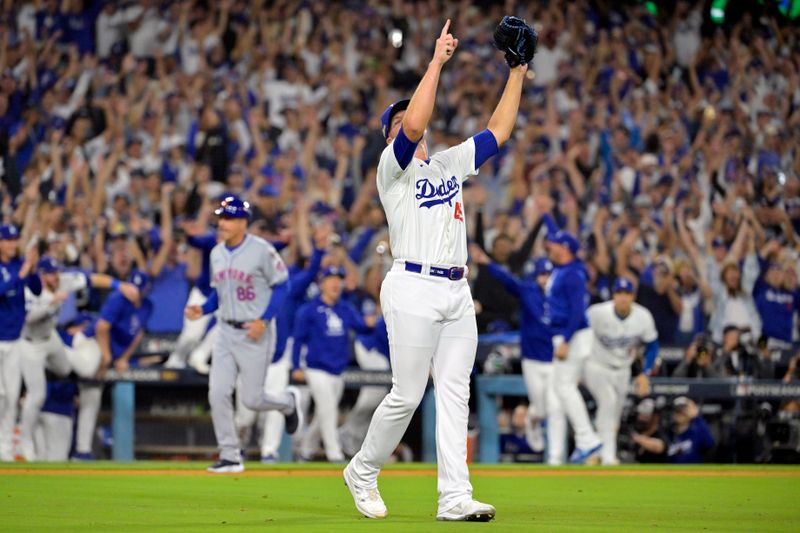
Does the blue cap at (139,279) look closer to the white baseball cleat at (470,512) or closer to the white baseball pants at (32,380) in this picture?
the white baseball pants at (32,380)

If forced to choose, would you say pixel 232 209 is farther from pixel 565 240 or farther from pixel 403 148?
pixel 403 148

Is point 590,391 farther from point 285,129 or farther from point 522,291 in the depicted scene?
point 285,129

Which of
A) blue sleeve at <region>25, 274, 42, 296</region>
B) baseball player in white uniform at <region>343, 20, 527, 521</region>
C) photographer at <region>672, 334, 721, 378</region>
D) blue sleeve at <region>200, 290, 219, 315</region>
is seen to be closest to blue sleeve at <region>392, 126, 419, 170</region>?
baseball player in white uniform at <region>343, 20, 527, 521</region>

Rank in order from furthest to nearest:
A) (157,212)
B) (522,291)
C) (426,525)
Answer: (157,212)
(522,291)
(426,525)

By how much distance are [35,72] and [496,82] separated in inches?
259

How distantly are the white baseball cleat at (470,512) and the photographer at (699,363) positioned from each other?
9642mm

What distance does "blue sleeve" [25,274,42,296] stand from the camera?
1353 centimetres

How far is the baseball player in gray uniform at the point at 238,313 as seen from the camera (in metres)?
10.7

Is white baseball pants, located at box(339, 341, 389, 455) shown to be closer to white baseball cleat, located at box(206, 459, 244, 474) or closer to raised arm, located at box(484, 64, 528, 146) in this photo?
white baseball cleat, located at box(206, 459, 244, 474)

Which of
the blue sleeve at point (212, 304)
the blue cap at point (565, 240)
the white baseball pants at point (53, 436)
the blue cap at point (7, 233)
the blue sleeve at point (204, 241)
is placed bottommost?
the white baseball pants at point (53, 436)

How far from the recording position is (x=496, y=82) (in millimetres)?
19641

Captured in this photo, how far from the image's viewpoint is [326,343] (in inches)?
567

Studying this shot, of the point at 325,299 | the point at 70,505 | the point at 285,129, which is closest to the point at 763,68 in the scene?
the point at 285,129

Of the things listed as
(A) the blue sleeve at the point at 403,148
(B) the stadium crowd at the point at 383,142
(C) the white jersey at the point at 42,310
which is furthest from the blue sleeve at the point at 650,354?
(A) the blue sleeve at the point at 403,148
